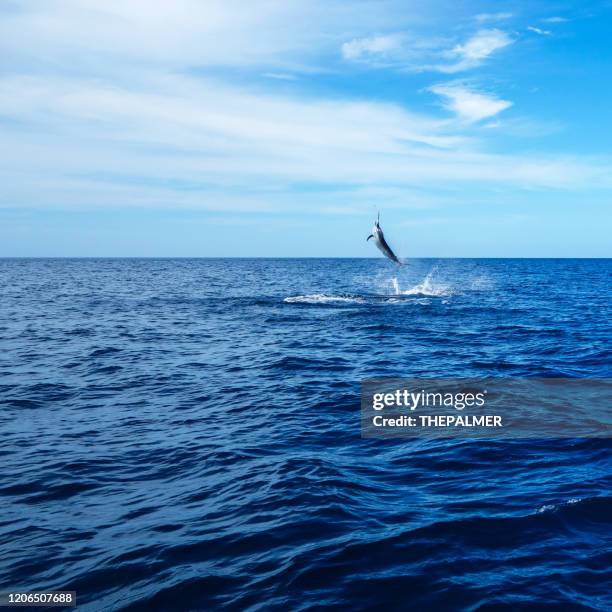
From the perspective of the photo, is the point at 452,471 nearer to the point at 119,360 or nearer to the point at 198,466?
the point at 198,466

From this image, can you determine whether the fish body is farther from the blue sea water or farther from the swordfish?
the blue sea water

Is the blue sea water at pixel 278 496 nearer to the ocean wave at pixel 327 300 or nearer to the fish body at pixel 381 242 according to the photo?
the fish body at pixel 381 242

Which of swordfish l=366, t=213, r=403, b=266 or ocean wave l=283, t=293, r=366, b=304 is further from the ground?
swordfish l=366, t=213, r=403, b=266

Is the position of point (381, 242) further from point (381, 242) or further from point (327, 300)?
point (327, 300)

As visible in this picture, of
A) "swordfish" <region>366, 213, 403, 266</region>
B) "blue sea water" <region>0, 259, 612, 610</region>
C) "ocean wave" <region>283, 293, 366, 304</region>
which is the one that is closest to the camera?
"blue sea water" <region>0, 259, 612, 610</region>

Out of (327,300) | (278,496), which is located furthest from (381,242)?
(278,496)

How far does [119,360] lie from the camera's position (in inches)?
900

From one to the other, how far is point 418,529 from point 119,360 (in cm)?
1759

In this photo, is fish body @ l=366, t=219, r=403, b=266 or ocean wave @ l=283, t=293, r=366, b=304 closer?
fish body @ l=366, t=219, r=403, b=266

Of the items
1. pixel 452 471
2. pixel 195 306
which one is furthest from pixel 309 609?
pixel 195 306

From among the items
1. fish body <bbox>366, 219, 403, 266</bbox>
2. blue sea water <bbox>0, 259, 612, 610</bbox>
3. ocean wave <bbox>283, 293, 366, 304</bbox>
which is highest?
fish body <bbox>366, 219, 403, 266</bbox>

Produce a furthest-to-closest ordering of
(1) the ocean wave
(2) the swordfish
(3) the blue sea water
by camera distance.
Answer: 1. (1) the ocean wave
2. (2) the swordfish
3. (3) the blue sea water

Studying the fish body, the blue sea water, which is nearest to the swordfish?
the fish body

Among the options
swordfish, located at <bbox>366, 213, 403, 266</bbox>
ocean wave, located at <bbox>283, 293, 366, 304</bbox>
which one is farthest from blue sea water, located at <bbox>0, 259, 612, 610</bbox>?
ocean wave, located at <bbox>283, 293, 366, 304</bbox>
